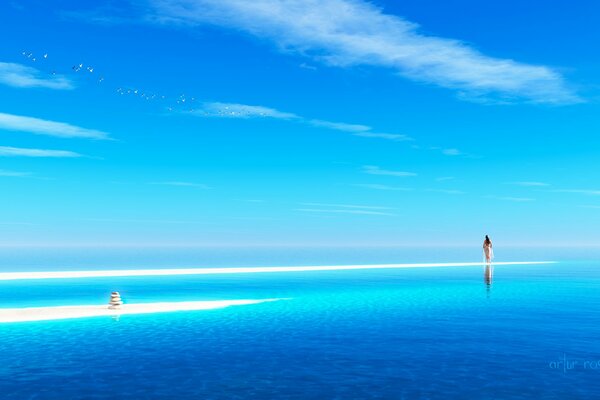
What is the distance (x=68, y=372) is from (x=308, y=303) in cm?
1904

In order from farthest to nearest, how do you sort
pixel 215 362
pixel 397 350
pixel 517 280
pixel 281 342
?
pixel 517 280 → pixel 281 342 → pixel 397 350 → pixel 215 362

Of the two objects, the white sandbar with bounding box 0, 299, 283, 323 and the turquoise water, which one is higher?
the white sandbar with bounding box 0, 299, 283, 323

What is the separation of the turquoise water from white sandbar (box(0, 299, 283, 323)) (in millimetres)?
1439

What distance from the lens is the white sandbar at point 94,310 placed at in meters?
29.2

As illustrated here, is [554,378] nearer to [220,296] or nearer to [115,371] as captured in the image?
[115,371]

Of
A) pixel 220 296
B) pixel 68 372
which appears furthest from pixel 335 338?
pixel 220 296

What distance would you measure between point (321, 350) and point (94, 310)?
598 inches

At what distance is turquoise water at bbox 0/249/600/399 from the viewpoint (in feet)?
52.8

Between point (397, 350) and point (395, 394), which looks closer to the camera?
point (395, 394)

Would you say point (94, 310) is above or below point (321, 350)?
above

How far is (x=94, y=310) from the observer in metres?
31.4

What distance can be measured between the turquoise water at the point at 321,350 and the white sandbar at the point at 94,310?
1.44m

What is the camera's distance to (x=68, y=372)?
1794cm

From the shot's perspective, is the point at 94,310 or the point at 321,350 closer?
the point at 321,350
